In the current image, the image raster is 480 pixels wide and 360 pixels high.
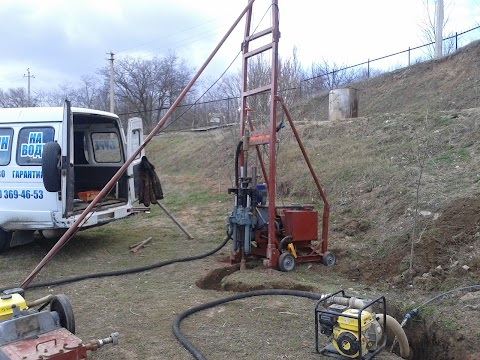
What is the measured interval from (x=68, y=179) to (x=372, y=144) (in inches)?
302

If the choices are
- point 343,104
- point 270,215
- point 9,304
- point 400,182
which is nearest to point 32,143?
point 270,215

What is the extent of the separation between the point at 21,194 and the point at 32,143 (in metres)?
0.83

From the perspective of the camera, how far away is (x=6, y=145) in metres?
7.79

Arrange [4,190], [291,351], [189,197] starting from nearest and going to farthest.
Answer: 1. [291,351]
2. [4,190]
3. [189,197]

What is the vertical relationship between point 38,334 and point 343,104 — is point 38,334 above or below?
below

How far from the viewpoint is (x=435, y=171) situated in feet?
29.7

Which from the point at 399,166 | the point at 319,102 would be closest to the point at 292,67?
the point at 399,166

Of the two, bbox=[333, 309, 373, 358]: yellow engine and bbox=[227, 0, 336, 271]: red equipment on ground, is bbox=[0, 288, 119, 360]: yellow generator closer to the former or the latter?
bbox=[333, 309, 373, 358]: yellow engine

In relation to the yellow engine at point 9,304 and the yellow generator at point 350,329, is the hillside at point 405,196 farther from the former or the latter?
the yellow engine at point 9,304

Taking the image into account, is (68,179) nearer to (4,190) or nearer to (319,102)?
(4,190)

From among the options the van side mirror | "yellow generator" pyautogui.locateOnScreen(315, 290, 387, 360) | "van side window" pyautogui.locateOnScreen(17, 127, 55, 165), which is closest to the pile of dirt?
"yellow generator" pyautogui.locateOnScreen(315, 290, 387, 360)

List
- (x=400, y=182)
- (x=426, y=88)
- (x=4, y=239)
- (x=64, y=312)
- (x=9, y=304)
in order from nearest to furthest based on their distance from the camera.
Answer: (x=9, y=304)
(x=64, y=312)
(x=4, y=239)
(x=400, y=182)
(x=426, y=88)

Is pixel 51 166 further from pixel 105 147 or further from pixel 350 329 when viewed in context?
pixel 350 329

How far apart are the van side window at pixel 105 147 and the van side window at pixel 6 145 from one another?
188 cm
